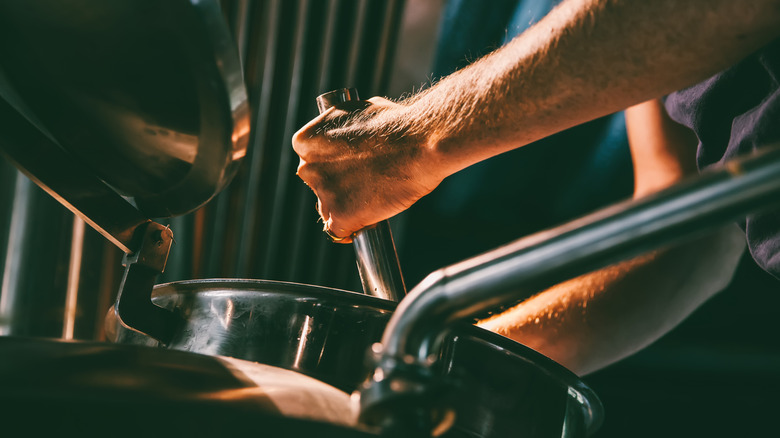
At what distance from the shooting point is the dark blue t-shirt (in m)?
0.41

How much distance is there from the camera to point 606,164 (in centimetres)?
116

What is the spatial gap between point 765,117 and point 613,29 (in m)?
0.19

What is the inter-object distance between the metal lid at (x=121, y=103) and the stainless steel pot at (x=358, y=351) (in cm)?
7

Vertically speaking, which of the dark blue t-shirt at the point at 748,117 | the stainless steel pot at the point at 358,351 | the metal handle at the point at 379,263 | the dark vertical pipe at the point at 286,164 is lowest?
the stainless steel pot at the point at 358,351

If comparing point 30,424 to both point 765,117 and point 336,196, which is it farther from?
point 765,117

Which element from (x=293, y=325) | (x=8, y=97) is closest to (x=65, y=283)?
(x=8, y=97)

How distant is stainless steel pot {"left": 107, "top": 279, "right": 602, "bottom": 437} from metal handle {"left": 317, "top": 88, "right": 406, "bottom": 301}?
0.37 feet

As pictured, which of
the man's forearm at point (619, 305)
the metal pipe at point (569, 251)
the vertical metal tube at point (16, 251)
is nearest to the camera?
the metal pipe at point (569, 251)

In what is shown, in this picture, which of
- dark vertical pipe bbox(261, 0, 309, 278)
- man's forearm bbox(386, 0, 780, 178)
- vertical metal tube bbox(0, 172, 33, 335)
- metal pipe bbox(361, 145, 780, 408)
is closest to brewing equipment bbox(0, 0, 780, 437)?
metal pipe bbox(361, 145, 780, 408)

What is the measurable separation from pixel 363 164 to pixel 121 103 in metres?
0.20

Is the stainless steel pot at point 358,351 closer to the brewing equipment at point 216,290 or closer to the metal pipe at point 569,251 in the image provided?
the brewing equipment at point 216,290

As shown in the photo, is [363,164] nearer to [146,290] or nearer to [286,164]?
[146,290]

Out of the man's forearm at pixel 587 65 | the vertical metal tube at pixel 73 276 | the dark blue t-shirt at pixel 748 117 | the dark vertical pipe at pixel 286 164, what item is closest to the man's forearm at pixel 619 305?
the dark blue t-shirt at pixel 748 117

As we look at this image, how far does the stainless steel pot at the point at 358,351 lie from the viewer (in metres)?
0.31
